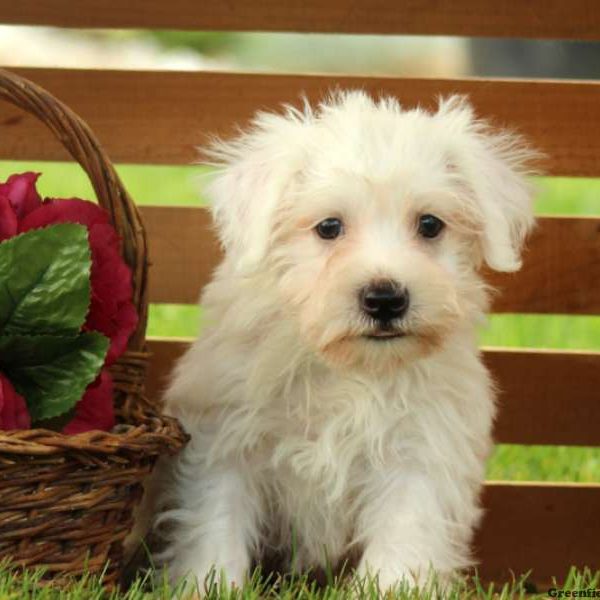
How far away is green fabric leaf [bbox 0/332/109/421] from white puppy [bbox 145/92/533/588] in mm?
360

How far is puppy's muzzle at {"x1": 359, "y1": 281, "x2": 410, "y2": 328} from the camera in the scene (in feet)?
7.88

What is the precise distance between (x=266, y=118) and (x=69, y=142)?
0.46 m

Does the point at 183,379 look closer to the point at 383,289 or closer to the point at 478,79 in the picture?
the point at 383,289

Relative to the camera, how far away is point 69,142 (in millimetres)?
2588

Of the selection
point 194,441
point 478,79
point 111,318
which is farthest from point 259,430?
point 478,79

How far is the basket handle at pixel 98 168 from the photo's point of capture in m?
2.57

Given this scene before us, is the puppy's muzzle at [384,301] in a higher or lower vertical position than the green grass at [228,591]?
higher

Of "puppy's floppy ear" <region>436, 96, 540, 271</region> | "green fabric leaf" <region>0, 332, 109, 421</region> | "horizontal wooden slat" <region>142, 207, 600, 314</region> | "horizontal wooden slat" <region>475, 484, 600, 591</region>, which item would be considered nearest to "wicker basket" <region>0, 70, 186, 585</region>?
"green fabric leaf" <region>0, 332, 109, 421</region>

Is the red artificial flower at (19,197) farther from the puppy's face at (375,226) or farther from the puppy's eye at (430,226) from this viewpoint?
the puppy's eye at (430,226)

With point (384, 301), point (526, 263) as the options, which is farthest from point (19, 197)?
point (526, 263)

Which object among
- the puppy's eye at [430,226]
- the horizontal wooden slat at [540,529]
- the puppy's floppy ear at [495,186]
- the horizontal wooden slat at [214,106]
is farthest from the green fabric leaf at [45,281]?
the horizontal wooden slat at [540,529]

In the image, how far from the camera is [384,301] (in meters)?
2.41

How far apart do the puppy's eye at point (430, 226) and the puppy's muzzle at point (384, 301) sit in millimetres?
243

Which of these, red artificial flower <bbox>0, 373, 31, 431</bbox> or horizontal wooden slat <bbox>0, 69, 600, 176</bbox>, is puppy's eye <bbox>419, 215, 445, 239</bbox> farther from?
horizontal wooden slat <bbox>0, 69, 600, 176</bbox>
